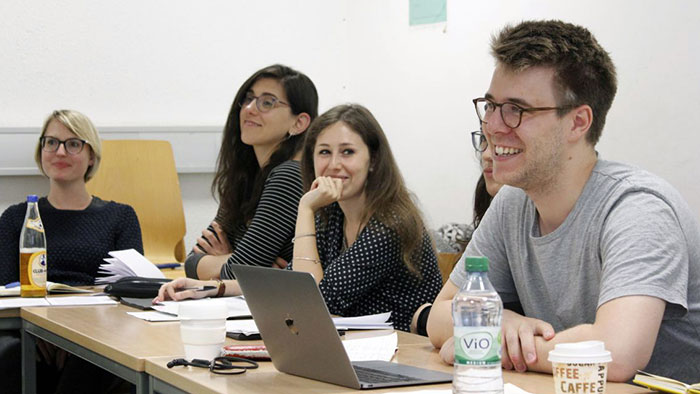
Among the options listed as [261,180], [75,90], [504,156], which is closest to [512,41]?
[504,156]

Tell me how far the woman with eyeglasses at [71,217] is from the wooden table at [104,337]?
3.12 feet

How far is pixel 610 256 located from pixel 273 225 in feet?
5.23

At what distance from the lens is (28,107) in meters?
4.71

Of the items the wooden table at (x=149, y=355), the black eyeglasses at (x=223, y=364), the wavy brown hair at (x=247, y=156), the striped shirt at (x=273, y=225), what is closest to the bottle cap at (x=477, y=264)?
the wooden table at (x=149, y=355)

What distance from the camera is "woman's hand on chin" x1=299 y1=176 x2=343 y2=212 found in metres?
2.53

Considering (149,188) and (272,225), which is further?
(149,188)

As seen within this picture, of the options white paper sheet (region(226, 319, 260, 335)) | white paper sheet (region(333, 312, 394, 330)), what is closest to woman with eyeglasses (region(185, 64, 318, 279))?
white paper sheet (region(226, 319, 260, 335))

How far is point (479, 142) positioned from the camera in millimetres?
2584

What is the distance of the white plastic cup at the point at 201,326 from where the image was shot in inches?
60.1

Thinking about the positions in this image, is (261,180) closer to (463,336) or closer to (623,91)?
(623,91)

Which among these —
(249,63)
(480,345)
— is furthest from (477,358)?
(249,63)

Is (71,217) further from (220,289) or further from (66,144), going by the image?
(220,289)

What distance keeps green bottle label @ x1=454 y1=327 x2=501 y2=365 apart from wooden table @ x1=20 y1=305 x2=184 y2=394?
2.26 feet

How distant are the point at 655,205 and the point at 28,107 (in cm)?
392
